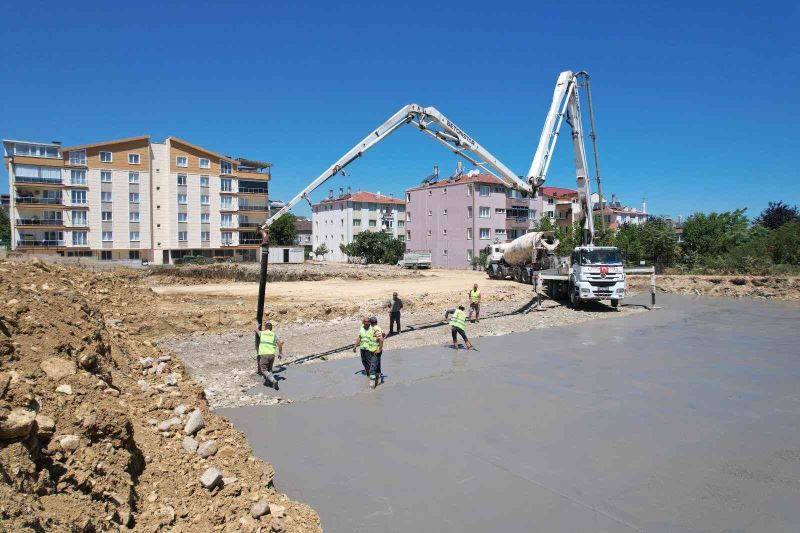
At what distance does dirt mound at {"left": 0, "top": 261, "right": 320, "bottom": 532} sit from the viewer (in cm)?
457

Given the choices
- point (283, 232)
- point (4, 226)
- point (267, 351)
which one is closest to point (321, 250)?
point (283, 232)

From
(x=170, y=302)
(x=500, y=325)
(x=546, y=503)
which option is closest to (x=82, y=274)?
(x=170, y=302)

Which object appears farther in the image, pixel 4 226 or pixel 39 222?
pixel 4 226

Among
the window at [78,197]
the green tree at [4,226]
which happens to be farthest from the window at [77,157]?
the green tree at [4,226]

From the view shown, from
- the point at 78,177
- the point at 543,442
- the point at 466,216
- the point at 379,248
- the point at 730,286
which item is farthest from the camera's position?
the point at 379,248

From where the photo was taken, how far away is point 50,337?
7.11 meters

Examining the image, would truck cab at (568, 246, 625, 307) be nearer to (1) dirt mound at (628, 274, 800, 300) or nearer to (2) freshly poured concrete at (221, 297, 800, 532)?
(2) freshly poured concrete at (221, 297, 800, 532)

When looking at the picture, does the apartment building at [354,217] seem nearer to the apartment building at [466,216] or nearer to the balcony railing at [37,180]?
the apartment building at [466,216]

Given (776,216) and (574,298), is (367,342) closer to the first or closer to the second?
(574,298)

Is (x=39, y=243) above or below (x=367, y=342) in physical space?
above

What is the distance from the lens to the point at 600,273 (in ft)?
82.7

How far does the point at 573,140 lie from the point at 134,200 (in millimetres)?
51996

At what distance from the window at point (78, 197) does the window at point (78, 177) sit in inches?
42.2

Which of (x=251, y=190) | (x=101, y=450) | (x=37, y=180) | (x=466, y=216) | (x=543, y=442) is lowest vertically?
(x=543, y=442)
